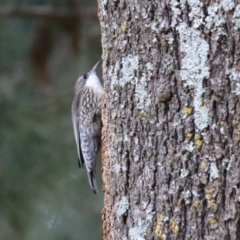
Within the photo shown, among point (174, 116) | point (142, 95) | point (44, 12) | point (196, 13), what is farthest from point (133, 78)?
point (44, 12)

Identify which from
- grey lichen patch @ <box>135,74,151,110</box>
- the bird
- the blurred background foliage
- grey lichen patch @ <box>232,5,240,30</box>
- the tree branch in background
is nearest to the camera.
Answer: grey lichen patch @ <box>232,5,240,30</box>

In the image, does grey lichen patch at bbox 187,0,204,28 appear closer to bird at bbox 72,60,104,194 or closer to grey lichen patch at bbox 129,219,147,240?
grey lichen patch at bbox 129,219,147,240

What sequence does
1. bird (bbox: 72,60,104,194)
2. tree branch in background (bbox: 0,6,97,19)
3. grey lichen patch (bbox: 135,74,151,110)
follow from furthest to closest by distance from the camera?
tree branch in background (bbox: 0,6,97,19), bird (bbox: 72,60,104,194), grey lichen patch (bbox: 135,74,151,110)

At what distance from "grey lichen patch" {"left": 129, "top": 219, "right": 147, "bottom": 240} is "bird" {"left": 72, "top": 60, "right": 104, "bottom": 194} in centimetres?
197

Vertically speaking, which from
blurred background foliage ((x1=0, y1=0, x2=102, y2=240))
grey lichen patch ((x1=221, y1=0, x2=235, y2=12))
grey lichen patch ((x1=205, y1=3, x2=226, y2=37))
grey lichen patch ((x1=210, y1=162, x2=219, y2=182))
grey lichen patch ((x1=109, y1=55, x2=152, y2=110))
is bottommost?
blurred background foliage ((x1=0, y1=0, x2=102, y2=240))

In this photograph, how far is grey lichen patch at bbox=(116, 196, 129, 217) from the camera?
93.7 inches

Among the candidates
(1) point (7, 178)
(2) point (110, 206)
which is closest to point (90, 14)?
(1) point (7, 178)

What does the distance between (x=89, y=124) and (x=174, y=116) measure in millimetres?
2154

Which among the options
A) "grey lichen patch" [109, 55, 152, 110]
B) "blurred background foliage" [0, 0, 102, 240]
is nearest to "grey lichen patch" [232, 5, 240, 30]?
"grey lichen patch" [109, 55, 152, 110]

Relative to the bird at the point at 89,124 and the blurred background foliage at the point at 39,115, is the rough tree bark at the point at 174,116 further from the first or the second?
the blurred background foliage at the point at 39,115

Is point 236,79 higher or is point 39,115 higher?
point 236,79

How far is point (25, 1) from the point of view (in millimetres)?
5441

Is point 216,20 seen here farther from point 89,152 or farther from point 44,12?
point 44,12

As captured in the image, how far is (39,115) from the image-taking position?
18.8 ft
